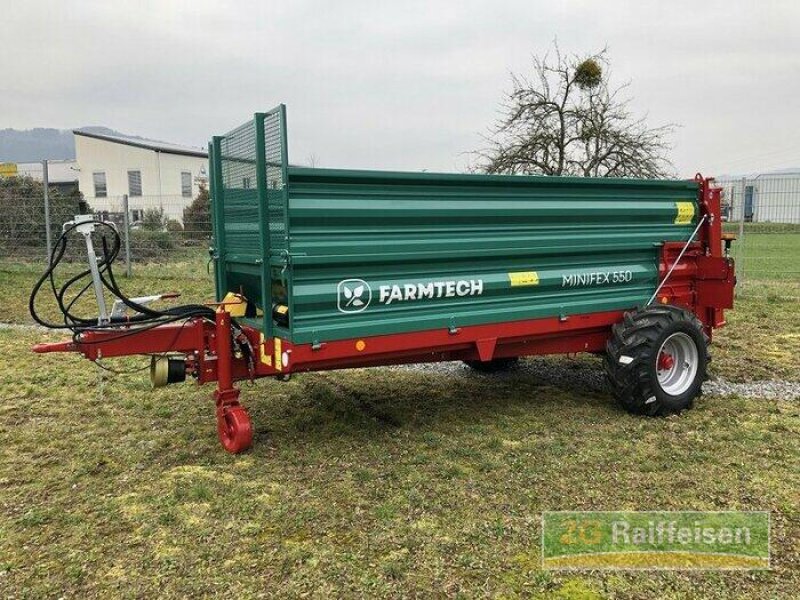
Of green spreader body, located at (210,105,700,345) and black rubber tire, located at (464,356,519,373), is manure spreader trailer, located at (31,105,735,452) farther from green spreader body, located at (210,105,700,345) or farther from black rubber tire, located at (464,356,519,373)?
black rubber tire, located at (464,356,519,373)

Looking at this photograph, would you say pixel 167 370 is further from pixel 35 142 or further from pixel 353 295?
pixel 35 142

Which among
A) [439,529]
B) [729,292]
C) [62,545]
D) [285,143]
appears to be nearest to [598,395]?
[729,292]

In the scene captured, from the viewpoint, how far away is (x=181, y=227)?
14.8m

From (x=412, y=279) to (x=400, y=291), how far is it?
0.13m

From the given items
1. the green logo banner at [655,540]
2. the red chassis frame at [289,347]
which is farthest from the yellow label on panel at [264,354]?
Answer: the green logo banner at [655,540]

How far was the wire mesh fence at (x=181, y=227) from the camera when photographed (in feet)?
41.7

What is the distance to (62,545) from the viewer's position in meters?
3.17

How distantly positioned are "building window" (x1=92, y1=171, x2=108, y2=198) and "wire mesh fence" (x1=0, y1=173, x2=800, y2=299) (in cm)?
2052

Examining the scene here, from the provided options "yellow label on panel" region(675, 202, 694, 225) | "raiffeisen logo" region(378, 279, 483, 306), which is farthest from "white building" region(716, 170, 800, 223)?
"raiffeisen logo" region(378, 279, 483, 306)

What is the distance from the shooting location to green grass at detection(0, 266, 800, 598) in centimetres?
290

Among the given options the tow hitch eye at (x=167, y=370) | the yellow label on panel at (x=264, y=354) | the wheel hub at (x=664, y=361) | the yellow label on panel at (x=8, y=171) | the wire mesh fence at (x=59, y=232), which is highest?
the yellow label on panel at (x=8, y=171)

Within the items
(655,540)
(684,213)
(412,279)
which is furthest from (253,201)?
(684,213)

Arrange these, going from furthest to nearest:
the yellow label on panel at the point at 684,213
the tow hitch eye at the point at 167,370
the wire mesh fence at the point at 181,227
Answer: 1. the wire mesh fence at the point at 181,227
2. the yellow label on panel at the point at 684,213
3. the tow hitch eye at the point at 167,370

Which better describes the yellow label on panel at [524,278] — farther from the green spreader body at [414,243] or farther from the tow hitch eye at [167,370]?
the tow hitch eye at [167,370]
